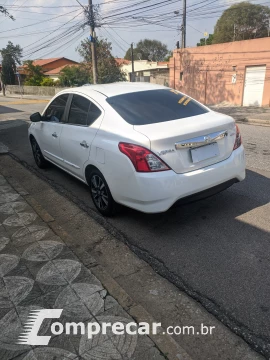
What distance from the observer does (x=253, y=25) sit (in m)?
39.5

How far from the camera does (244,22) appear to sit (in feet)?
130

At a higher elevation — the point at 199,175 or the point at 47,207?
the point at 199,175

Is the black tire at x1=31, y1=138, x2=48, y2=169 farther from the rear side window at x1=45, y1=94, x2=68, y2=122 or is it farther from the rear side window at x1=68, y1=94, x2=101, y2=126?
the rear side window at x1=68, y1=94, x2=101, y2=126

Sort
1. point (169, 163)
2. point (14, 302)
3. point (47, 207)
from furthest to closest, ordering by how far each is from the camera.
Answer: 1. point (47, 207)
2. point (169, 163)
3. point (14, 302)

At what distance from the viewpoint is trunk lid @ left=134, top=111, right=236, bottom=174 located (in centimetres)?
312

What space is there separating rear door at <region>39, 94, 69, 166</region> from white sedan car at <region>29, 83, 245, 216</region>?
0.29m

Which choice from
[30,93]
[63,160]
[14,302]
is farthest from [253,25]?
[14,302]

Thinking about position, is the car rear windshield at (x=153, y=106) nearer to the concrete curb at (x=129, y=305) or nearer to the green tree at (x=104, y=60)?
the concrete curb at (x=129, y=305)

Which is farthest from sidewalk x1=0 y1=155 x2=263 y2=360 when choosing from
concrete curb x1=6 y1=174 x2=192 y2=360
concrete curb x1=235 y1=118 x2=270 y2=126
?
concrete curb x1=235 y1=118 x2=270 y2=126

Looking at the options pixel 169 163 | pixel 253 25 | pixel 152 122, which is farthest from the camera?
pixel 253 25

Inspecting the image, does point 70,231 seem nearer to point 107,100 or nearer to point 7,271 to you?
point 7,271

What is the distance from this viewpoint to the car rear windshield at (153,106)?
3.55 meters

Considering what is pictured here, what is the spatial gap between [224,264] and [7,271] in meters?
2.07

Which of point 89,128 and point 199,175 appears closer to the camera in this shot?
point 199,175
